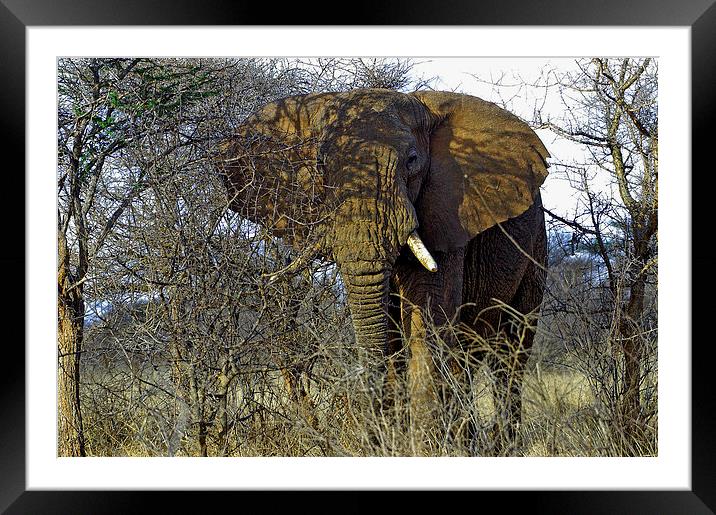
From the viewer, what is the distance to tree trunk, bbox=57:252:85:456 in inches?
322

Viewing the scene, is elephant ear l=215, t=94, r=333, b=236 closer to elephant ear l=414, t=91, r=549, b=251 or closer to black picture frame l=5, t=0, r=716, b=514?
elephant ear l=414, t=91, r=549, b=251

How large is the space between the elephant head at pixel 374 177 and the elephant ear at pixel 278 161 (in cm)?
→ 1

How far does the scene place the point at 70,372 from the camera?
→ 823 cm

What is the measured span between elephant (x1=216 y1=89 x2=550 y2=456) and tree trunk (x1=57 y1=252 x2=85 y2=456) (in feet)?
4.46

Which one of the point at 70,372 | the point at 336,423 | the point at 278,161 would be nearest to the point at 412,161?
the point at 278,161

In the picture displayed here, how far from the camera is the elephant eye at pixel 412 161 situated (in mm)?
8523

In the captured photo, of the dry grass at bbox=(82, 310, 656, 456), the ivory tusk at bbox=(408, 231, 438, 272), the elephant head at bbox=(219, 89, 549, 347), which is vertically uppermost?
the elephant head at bbox=(219, 89, 549, 347)

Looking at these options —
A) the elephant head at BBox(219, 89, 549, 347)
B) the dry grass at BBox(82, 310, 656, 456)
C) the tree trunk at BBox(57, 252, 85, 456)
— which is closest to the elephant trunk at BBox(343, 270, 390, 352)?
the elephant head at BBox(219, 89, 549, 347)

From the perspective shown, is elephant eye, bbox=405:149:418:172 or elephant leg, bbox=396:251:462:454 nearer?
elephant leg, bbox=396:251:462:454

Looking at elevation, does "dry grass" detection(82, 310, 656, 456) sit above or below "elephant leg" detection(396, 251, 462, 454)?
below

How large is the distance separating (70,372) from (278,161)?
2.13 meters
